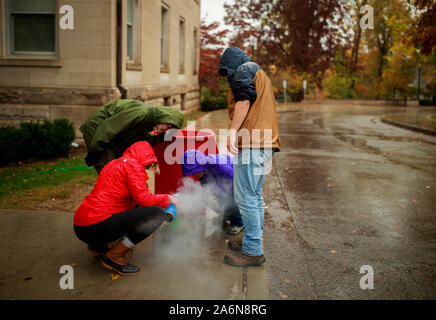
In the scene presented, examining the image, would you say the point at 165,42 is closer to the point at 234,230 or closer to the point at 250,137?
the point at 234,230

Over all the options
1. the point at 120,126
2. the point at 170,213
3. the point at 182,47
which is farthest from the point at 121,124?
the point at 182,47

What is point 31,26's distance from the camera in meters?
9.59

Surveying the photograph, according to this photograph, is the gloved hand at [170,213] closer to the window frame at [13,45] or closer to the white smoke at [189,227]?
the white smoke at [189,227]

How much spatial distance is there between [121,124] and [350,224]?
10.3 ft

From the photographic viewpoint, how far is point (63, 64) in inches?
372

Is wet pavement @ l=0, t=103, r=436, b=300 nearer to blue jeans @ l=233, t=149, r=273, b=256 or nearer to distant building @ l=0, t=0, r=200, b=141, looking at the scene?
blue jeans @ l=233, t=149, r=273, b=256

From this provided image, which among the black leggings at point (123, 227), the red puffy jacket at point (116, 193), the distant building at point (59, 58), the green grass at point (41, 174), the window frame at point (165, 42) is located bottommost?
the green grass at point (41, 174)

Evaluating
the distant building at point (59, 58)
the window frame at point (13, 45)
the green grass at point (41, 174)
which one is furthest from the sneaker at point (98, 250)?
the window frame at point (13, 45)

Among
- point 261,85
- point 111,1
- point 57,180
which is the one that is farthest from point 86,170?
point 261,85

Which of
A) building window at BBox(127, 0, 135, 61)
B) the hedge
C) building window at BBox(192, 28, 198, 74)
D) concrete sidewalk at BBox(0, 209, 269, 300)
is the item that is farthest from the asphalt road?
building window at BBox(192, 28, 198, 74)

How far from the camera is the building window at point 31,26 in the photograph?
373 inches

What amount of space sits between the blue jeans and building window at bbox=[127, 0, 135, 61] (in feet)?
28.1

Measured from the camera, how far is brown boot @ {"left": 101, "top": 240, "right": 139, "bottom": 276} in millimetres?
3646

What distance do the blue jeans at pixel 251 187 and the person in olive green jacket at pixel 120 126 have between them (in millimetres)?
837
